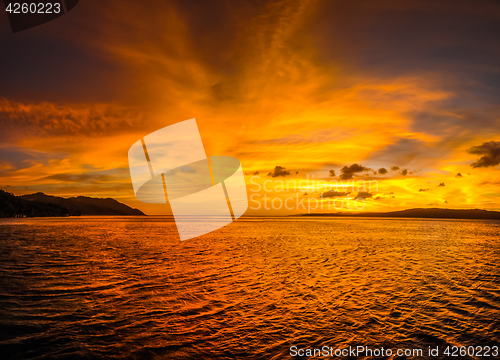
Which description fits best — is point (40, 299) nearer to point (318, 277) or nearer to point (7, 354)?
point (7, 354)

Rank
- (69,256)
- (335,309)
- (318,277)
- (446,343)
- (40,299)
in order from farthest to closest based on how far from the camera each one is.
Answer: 1. (69,256)
2. (318,277)
3. (40,299)
4. (335,309)
5. (446,343)

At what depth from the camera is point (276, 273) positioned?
25.6 m

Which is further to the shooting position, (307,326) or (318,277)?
(318,277)

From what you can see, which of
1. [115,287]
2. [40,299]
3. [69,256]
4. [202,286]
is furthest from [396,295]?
[69,256]

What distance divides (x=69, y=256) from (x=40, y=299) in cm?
2070

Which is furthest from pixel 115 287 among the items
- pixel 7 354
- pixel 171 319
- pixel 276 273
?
pixel 276 273

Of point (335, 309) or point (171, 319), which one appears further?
point (335, 309)

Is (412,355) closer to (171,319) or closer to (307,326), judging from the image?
(307,326)

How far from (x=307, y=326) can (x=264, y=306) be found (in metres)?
3.58

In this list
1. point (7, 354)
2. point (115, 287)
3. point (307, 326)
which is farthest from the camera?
point (115, 287)

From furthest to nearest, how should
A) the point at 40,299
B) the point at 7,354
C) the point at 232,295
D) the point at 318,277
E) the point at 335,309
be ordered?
the point at 318,277 < the point at 232,295 < the point at 40,299 < the point at 335,309 < the point at 7,354

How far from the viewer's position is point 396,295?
19.0m

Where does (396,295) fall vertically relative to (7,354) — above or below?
below

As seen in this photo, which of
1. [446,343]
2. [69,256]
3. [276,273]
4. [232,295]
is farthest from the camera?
[69,256]
